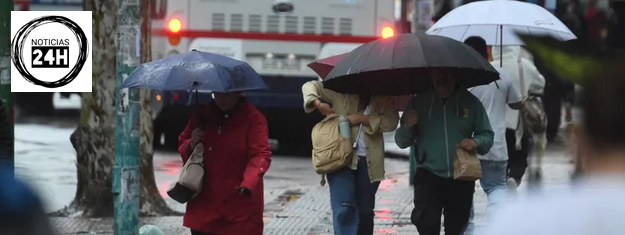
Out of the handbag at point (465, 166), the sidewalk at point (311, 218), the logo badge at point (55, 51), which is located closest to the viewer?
the handbag at point (465, 166)

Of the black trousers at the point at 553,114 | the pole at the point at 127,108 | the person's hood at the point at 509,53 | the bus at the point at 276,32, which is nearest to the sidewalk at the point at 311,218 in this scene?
the pole at the point at 127,108

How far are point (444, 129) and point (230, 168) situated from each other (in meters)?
1.42

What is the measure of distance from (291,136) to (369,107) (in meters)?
9.65

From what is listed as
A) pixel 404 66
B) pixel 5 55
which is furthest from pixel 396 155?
pixel 404 66

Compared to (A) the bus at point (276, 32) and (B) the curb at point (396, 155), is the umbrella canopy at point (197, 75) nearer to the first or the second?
(A) the bus at point (276, 32)

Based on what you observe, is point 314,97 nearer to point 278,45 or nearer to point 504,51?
point 504,51

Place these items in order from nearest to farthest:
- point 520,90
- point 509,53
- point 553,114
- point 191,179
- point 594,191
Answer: point 594,191 → point 191,179 → point 520,90 → point 509,53 → point 553,114

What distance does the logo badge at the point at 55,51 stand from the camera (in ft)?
35.1

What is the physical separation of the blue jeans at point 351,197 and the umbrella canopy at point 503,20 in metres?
1.81

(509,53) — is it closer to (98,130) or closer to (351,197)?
(351,197)

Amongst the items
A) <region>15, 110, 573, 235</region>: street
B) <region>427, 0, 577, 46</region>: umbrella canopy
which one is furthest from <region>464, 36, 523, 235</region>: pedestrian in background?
<region>15, 110, 573, 235</region>: street

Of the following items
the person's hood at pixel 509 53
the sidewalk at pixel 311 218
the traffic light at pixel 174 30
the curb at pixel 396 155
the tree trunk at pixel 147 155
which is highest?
the traffic light at pixel 174 30

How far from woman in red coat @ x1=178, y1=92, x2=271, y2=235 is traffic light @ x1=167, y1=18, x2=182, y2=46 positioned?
8564 millimetres

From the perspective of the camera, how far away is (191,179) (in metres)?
6.50
